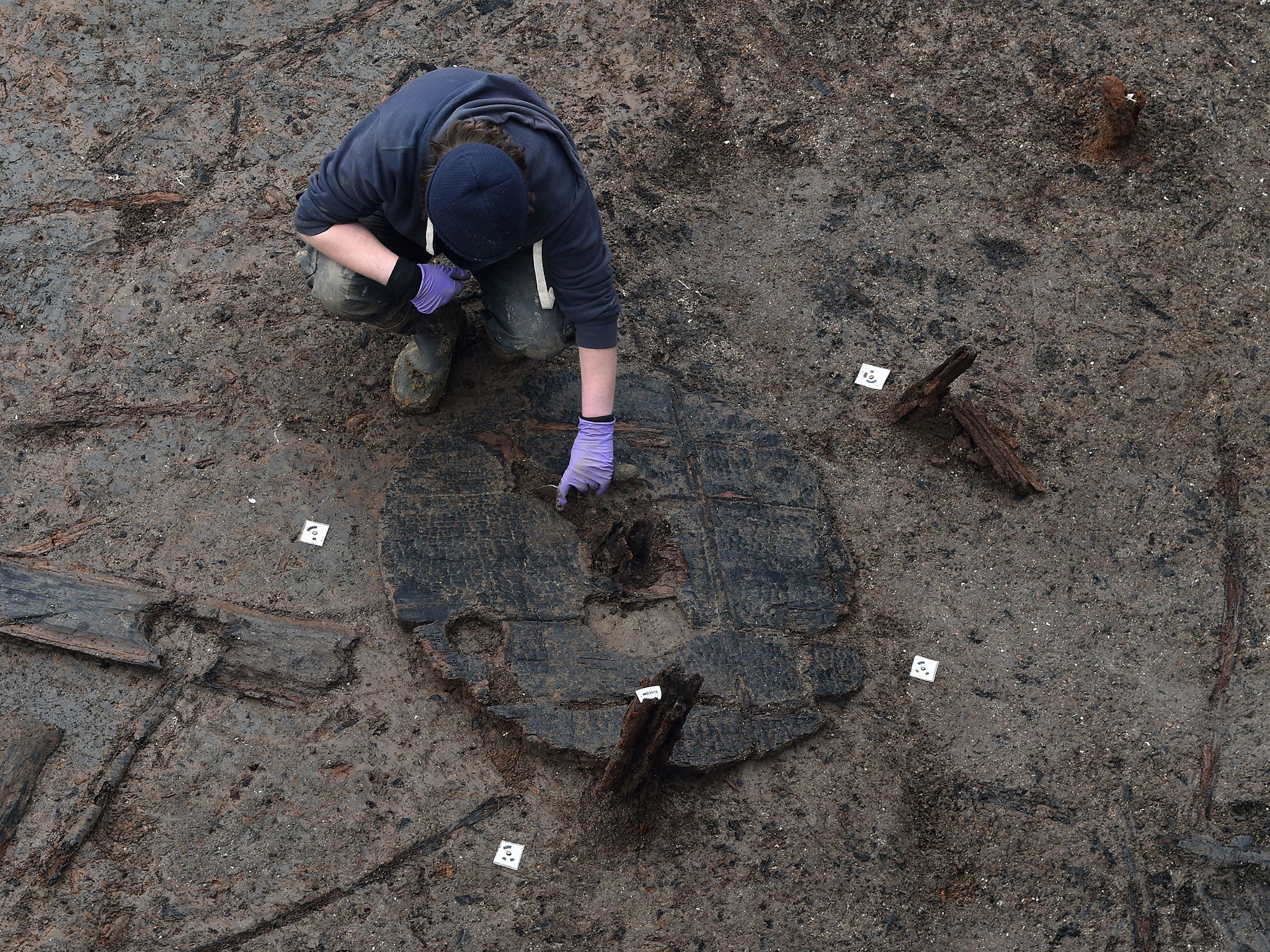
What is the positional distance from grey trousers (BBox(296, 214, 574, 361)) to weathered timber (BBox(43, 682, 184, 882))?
1.16 metres

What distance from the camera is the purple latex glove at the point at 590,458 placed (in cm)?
287

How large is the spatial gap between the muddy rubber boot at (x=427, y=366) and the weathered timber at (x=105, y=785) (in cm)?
105

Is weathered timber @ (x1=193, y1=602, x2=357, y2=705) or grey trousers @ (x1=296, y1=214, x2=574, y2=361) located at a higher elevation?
grey trousers @ (x1=296, y1=214, x2=574, y2=361)

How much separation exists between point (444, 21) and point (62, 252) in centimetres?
172

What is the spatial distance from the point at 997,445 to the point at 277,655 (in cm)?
222

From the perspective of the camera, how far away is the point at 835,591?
9.68ft

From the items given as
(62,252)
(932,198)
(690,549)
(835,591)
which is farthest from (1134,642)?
(62,252)

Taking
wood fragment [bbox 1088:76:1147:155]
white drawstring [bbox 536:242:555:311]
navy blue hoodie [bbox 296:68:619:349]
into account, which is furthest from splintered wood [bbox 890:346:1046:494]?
wood fragment [bbox 1088:76:1147:155]

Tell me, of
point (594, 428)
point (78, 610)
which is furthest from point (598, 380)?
point (78, 610)

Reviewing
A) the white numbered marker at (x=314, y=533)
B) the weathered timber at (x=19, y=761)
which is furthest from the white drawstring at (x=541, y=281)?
the weathered timber at (x=19, y=761)

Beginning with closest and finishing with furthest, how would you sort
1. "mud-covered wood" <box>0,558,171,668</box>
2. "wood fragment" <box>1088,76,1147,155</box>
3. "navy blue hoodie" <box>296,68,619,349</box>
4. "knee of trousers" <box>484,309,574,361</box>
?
"navy blue hoodie" <box>296,68,619,349</box>
"mud-covered wood" <box>0,558,171,668</box>
"knee of trousers" <box>484,309,574,361</box>
"wood fragment" <box>1088,76,1147,155</box>

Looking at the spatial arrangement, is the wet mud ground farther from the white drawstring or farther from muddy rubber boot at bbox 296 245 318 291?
the white drawstring

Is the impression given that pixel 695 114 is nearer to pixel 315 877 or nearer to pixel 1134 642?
pixel 1134 642

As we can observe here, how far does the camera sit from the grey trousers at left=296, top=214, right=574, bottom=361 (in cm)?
283
